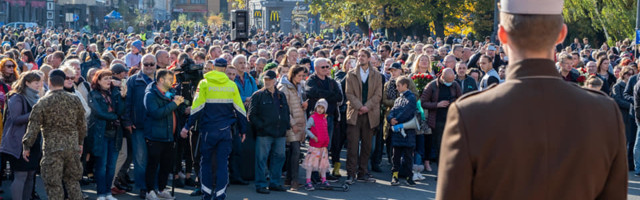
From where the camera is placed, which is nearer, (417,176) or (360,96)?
(360,96)

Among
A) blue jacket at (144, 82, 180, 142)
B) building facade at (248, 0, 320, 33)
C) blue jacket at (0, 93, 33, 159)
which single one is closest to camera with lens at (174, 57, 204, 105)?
blue jacket at (144, 82, 180, 142)

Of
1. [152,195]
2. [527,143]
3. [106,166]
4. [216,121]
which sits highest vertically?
[527,143]

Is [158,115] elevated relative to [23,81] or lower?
lower

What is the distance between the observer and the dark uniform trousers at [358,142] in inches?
475

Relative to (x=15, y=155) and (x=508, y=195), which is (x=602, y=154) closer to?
(x=508, y=195)

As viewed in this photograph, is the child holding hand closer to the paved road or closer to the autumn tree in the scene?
the paved road

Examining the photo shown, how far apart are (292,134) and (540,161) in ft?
29.0

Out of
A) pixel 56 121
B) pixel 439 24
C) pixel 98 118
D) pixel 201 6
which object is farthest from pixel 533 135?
pixel 201 6

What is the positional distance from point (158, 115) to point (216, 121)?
62 cm

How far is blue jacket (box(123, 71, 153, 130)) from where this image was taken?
1011 centimetres

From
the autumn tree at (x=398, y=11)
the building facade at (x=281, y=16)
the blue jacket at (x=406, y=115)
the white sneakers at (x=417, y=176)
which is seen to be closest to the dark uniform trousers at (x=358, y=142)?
the blue jacket at (x=406, y=115)

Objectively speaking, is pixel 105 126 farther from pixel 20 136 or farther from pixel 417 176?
pixel 417 176

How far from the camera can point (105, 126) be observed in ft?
32.8

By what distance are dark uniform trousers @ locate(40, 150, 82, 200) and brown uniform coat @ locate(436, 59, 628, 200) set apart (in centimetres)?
665
